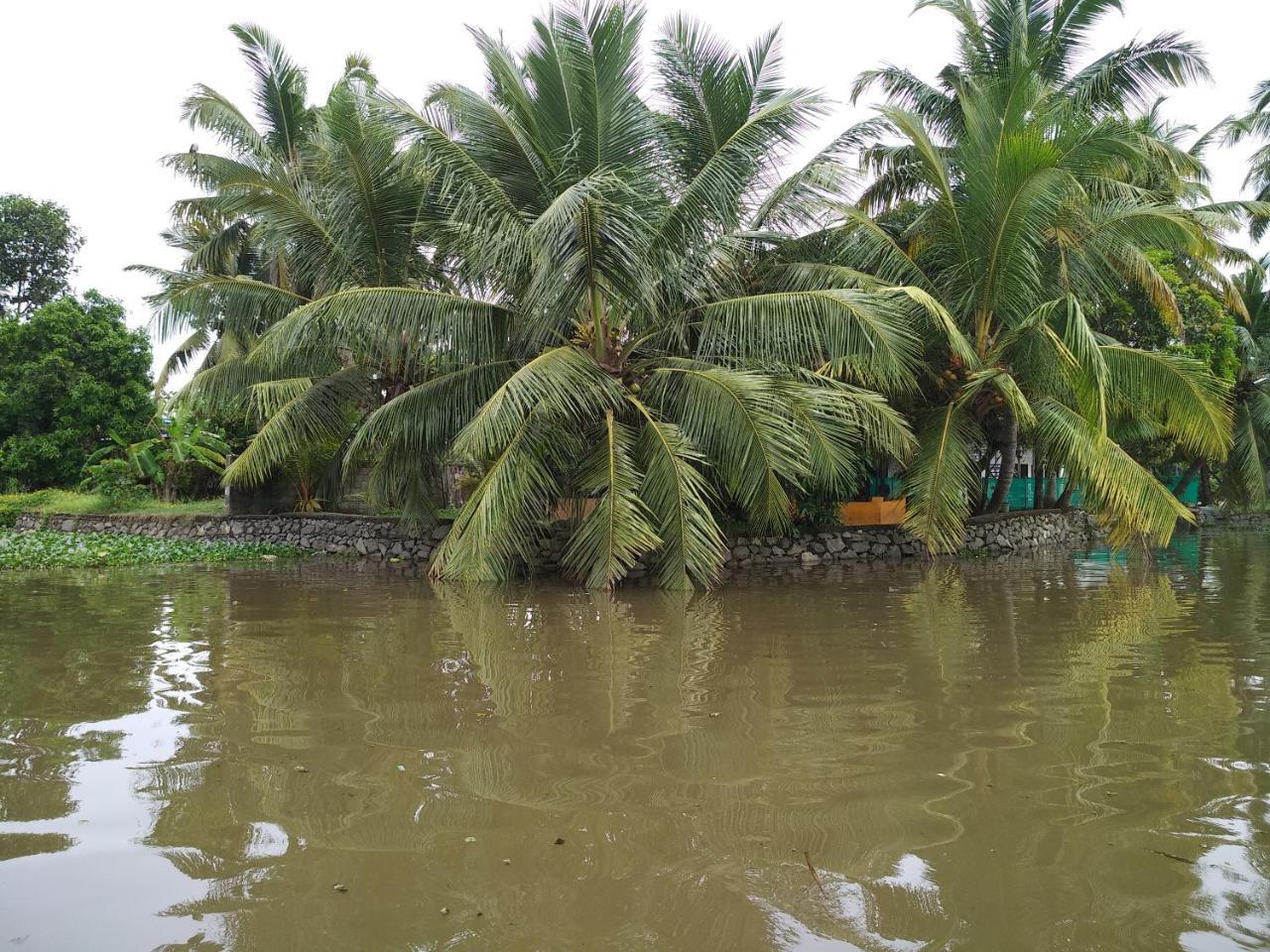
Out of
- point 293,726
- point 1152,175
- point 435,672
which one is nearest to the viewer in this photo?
point 293,726

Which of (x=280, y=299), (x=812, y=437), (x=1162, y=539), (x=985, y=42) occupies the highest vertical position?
(x=985, y=42)

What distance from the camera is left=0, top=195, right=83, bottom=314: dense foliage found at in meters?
29.5

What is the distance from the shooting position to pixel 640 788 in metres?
3.59

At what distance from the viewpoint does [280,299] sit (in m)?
13.5

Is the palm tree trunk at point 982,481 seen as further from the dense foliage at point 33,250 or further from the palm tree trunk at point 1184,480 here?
the dense foliage at point 33,250

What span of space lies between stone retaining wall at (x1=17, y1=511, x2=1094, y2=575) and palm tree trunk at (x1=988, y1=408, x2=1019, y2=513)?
1.14ft

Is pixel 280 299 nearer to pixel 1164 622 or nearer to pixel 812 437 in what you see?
pixel 812 437

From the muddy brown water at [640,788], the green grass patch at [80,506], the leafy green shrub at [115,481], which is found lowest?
the muddy brown water at [640,788]

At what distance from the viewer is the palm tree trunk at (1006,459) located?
47.2 ft

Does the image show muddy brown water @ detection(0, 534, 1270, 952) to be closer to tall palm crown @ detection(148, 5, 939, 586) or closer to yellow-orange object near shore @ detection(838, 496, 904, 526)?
tall palm crown @ detection(148, 5, 939, 586)

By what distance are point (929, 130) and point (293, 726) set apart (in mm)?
16051

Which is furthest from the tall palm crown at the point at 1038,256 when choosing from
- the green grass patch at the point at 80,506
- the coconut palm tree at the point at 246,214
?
the green grass patch at the point at 80,506

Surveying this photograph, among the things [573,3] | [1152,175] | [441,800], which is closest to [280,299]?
[573,3]

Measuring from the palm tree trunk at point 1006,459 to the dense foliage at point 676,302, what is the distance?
0.19ft
